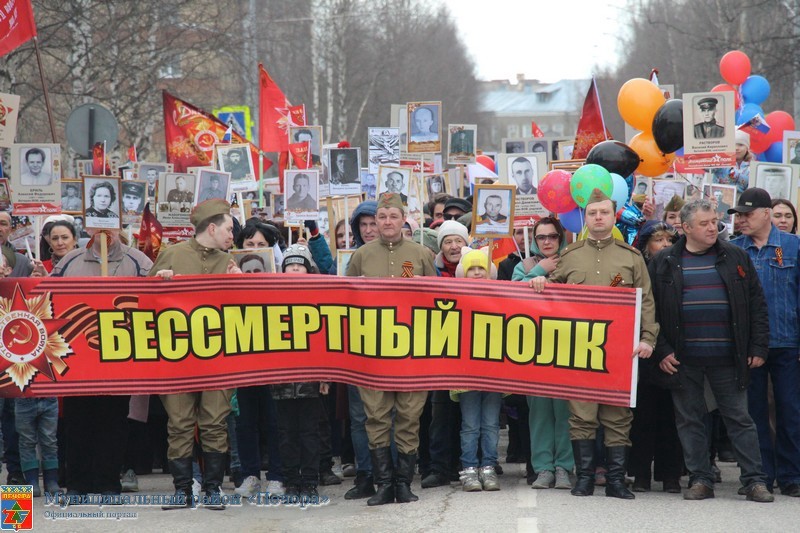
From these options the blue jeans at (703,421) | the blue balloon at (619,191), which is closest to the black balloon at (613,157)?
the blue balloon at (619,191)

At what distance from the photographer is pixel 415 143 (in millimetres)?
14750

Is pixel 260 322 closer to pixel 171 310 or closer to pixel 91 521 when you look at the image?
pixel 171 310

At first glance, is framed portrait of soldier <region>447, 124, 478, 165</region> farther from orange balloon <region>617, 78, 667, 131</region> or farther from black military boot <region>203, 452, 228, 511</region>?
black military boot <region>203, 452, 228, 511</region>

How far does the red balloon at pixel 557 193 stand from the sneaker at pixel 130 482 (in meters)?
3.96

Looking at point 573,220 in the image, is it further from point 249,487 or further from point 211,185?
point 211,185

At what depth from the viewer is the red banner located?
8602 mm

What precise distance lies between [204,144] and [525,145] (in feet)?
13.6

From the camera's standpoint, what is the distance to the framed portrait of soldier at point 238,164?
42.4 ft

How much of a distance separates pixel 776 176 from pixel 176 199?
18.3 feet

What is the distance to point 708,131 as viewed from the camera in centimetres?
1113

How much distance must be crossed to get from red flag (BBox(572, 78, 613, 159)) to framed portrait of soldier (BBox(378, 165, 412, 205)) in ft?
5.76

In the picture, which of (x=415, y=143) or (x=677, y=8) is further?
(x=677, y=8)

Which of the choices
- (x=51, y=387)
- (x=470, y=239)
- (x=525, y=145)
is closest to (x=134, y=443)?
(x=51, y=387)

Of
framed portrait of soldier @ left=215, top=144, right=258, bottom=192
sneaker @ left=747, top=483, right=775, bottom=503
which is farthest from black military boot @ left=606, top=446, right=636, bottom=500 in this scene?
framed portrait of soldier @ left=215, top=144, right=258, bottom=192
